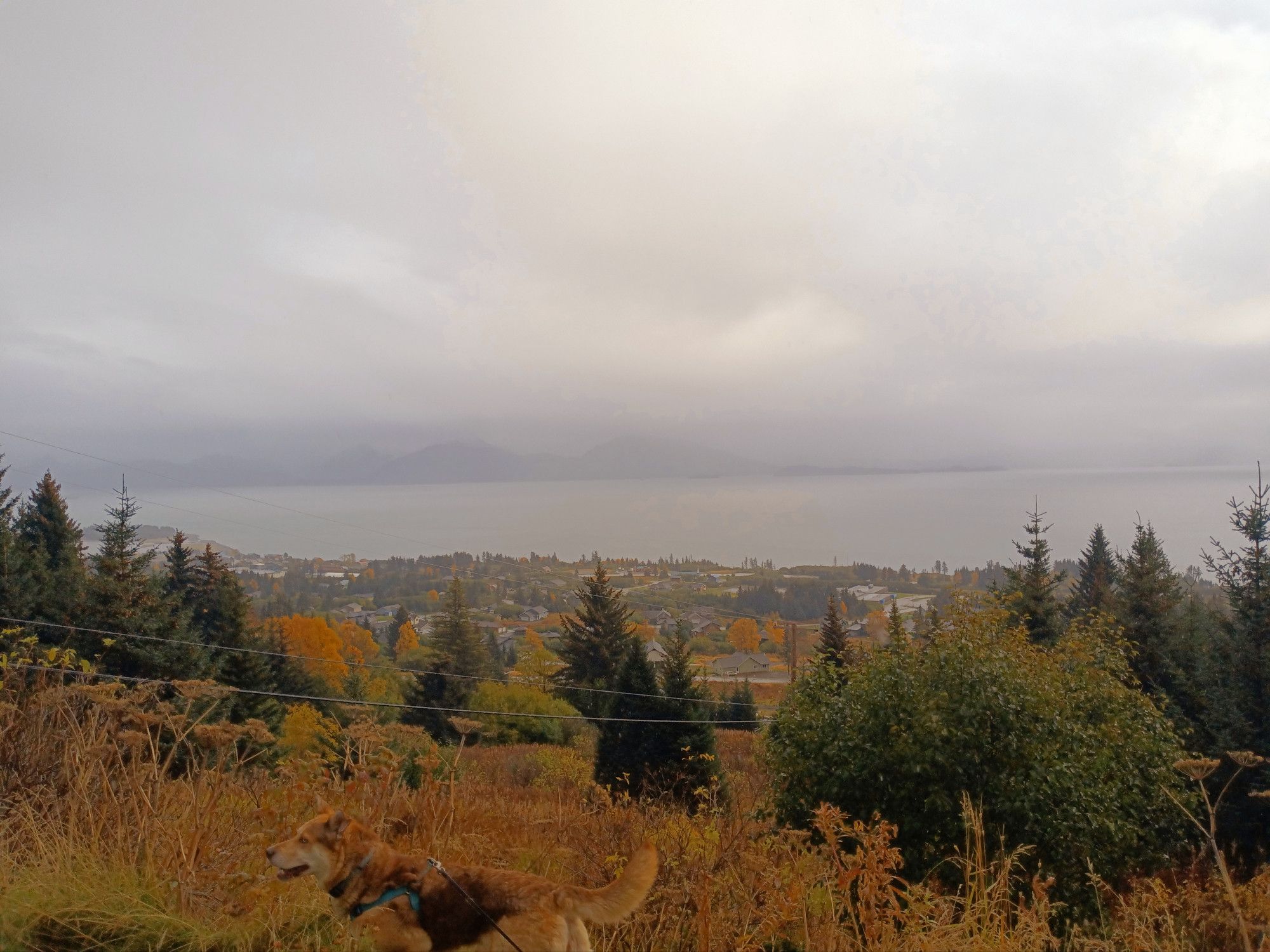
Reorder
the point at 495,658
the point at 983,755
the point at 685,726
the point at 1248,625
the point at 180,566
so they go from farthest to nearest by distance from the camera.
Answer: the point at 495,658 → the point at 180,566 → the point at 685,726 → the point at 1248,625 → the point at 983,755

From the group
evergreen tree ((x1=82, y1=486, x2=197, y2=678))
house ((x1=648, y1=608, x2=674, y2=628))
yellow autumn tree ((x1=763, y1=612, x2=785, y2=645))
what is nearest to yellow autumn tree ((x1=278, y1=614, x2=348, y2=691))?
house ((x1=648, y1=608, x2=674, y2=628))

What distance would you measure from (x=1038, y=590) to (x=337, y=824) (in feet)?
73.5

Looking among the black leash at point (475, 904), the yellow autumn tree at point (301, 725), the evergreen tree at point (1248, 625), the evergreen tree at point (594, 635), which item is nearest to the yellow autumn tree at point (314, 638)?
the evergreen tree at point (594, 635)

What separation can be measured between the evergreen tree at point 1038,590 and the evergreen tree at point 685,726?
923cm

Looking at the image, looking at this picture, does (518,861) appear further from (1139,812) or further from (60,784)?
(1139,812)

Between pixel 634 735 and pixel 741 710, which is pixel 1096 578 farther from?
pixel 634 735

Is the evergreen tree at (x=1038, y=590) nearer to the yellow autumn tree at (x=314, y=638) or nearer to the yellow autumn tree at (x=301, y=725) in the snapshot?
the yellow autumn tree at (x=301, y=725)

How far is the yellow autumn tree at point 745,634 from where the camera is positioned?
45969mm

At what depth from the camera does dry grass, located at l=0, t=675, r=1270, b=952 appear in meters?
3.05

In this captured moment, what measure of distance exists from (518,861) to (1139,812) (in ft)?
29.2

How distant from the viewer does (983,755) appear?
7988 mm

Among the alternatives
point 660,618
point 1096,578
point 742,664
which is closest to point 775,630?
point 742,664

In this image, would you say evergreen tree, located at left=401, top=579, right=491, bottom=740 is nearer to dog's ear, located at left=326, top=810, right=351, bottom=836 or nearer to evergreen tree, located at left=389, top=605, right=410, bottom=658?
evergreen tree, located at left=389, top=605, right=410, bottom=658

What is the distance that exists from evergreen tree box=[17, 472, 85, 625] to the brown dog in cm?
1974
